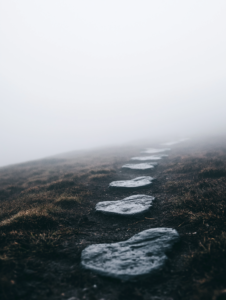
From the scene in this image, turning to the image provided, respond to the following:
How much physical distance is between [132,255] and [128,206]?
7.75 feet

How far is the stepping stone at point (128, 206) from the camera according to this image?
16.8 feet

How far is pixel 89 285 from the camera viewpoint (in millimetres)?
2637

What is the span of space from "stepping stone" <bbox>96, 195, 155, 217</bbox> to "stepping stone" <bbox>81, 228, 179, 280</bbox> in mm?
1221

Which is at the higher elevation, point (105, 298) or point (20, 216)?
point (20, 216)

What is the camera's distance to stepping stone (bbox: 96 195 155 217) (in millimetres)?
5121

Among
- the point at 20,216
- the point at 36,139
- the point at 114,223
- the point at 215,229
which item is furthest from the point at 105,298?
the point at 36,139

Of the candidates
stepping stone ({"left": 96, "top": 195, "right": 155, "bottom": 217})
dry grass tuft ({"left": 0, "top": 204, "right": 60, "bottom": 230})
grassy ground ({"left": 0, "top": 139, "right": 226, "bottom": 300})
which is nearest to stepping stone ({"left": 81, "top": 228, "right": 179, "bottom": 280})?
grassy ground ({"left": 0, "top": 139, "right": 226, "bottom": 300})

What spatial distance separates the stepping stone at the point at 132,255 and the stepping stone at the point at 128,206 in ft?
4.01

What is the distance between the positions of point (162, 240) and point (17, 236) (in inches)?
138

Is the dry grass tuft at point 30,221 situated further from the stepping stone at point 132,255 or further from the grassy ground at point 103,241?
the stepping stone at point 132,255

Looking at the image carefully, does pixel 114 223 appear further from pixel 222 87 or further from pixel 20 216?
pixel 222 87

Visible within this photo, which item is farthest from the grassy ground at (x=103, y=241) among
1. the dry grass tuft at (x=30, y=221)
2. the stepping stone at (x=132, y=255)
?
the stepping stone at (x=132, y=255)

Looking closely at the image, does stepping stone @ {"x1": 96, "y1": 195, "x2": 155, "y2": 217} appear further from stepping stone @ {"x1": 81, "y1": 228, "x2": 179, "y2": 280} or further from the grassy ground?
stepping stone @ {"x1": 81, "y1": 228, "x2": 179, "y2": 280}

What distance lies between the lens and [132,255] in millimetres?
3230
